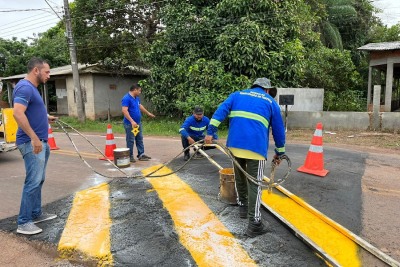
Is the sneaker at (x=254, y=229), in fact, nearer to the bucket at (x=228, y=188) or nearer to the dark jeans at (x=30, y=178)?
the bucket at (x=228, y=188)

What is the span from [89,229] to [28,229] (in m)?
0.66

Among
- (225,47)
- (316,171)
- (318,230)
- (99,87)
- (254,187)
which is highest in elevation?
(225,47)

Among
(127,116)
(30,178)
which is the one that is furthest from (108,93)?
(30,178)

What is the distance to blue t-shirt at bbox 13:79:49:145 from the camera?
360 cm

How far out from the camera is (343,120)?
11711 mm

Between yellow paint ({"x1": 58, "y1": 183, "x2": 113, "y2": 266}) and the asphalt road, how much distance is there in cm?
7

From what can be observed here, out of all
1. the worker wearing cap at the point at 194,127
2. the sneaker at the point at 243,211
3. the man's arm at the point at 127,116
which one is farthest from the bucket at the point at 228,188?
the man's arm at the point at 127,116

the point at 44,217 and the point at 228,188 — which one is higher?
the point at 228,188

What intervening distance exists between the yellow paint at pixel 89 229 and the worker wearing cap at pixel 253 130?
5.05 ft

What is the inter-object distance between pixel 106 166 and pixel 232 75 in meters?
8.05

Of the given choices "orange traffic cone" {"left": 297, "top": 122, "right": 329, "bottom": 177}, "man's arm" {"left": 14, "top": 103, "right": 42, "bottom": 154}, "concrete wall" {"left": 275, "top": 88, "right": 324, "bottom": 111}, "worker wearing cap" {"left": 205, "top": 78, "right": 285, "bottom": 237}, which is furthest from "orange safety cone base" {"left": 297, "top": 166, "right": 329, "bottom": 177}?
"concrete wall" {"left": 275, "top": 88, "right": 324, "bottom": 111}

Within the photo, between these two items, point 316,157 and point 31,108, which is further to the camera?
point 316,157

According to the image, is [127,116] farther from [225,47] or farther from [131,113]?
[225,47]

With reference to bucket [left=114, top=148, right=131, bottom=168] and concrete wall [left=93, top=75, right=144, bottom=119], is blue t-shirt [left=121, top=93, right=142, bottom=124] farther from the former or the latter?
concrete wall [left=93, top=75, right=144, bottom=119]
